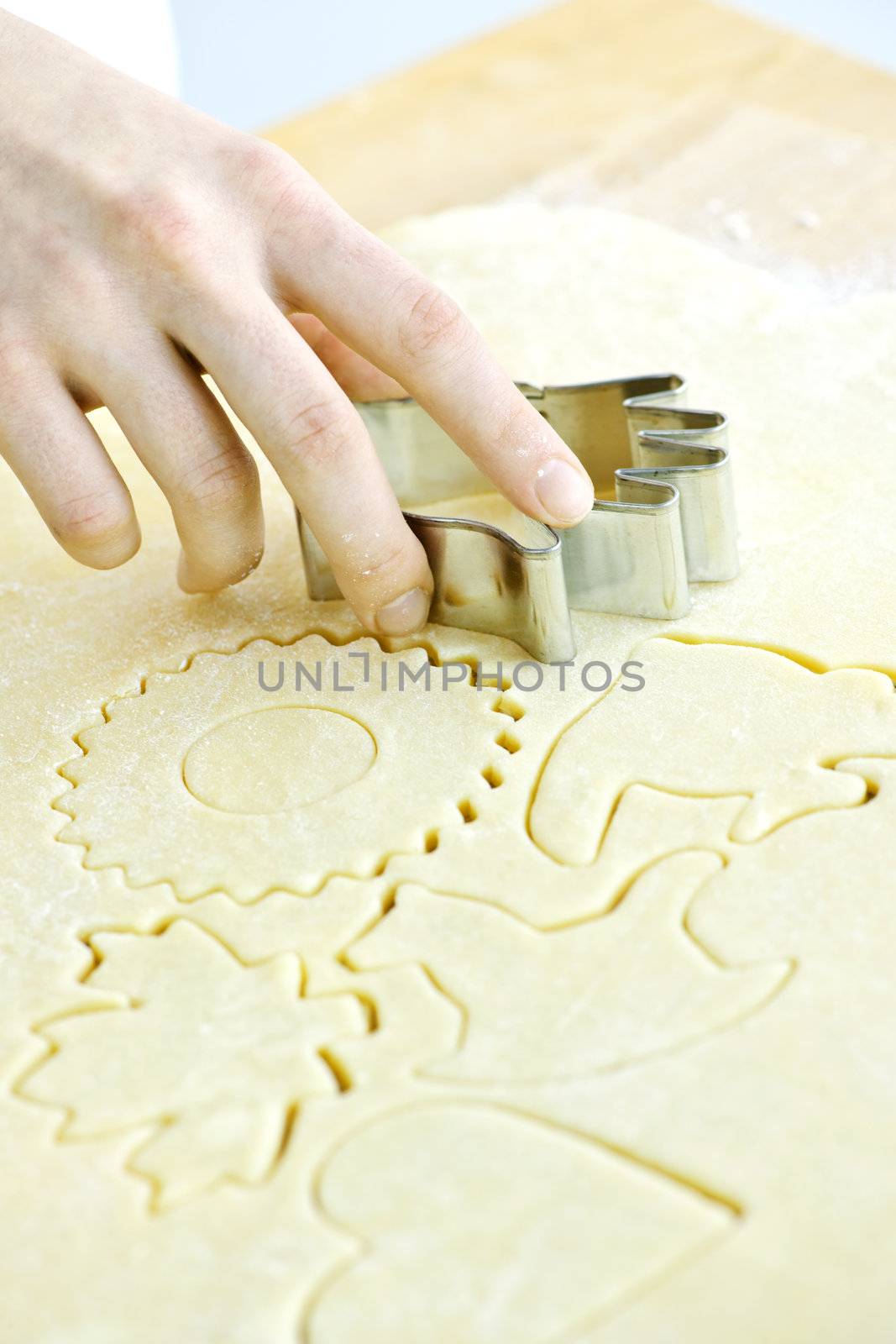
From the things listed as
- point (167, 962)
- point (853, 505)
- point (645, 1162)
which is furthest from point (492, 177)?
point (645, 1162)

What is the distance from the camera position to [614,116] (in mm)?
2178

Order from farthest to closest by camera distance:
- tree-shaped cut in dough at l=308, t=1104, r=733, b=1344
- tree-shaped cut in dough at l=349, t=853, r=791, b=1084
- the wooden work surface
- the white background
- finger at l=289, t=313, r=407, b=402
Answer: the white background < the wooden work surface < finger at l=289, t=313, r=407, b=402 < tree-shaped cut in dough at l=349, t=853, r=791, b=1084 < tree-shaped cut in dough at l=308, t=1104, r=733, b=1344

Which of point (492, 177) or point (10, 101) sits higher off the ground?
point (492, 177)

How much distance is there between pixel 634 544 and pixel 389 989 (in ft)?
1.57

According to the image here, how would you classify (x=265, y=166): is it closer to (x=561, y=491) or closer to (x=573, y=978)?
(x=561, y=491)

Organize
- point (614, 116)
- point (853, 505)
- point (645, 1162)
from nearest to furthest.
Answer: point (645, 1162) → point (853, 505) → point (614, 116)

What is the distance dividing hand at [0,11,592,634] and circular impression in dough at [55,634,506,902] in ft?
0.30

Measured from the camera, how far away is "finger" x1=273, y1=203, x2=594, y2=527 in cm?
108

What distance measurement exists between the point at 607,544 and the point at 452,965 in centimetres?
44

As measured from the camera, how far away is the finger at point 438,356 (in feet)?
3.55

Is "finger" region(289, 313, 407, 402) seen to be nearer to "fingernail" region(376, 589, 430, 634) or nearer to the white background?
"fingernail" region(376, 589, 430, 634)

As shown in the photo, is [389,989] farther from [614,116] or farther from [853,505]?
[614,116]

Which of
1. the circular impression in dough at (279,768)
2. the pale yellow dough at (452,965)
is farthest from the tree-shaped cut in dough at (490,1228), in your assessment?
the circular impression in dough at (279,768)

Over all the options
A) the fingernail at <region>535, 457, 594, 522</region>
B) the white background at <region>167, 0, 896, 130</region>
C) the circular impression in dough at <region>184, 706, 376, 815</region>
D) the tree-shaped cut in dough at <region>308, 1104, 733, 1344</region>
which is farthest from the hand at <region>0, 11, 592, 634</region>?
the white background at <region>167, 0, 896, 130</region>
